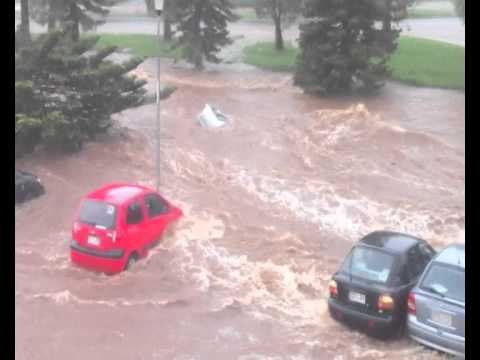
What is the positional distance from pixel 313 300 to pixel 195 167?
8.32m

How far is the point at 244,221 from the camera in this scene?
15.9 meters

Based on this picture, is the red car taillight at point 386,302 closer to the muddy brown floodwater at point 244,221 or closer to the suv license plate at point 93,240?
the muddy brown floodwater at point 244,221

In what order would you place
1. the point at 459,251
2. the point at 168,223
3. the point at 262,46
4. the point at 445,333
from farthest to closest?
the point at 262,46 → the point at 168,223 → the point at 459,251 → the point at 445,333

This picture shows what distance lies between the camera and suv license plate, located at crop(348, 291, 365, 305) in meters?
10.5

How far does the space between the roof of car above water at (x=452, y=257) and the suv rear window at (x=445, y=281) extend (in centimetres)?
10

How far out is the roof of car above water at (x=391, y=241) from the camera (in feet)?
36.2

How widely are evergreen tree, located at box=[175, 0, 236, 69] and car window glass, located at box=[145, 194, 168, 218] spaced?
22.1m

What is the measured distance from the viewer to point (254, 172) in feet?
63.8

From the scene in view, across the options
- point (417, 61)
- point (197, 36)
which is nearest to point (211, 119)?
point (197, 36)

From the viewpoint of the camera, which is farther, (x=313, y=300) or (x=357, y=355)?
(x=313, y=300)

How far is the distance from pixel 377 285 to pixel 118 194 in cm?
513

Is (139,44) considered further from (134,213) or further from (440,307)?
(440,307)
